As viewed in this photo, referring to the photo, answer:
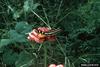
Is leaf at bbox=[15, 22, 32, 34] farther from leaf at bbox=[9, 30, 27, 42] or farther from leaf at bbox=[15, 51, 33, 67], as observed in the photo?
leaf at bbox=[15, 51, 33, 67]

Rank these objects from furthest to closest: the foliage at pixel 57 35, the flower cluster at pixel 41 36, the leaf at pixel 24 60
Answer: the foliage at pixel 57 35, the leaf at pixel 24 60, the flower cluster at pixel 41 36

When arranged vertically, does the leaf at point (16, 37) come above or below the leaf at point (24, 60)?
above

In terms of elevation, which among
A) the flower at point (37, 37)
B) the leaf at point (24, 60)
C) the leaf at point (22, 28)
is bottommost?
the leaf at point (24, 60)

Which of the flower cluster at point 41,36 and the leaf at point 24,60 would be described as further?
the leaf at point 24,60

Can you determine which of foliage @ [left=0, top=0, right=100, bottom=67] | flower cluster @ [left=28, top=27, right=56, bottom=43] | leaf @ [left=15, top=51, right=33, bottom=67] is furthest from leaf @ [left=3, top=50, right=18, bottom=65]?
flower cluster @ [left=28, top=27, right=56, bottom=43]

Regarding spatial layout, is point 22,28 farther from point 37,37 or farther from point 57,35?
point 57,35

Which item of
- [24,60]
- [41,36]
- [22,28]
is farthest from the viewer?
[22,28]

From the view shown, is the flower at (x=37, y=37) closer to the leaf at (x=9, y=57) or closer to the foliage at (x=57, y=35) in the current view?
the foliage at (x=57, y=35)

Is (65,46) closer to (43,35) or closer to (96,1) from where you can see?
(96,1)

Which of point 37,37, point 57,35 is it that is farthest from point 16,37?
point 57,35

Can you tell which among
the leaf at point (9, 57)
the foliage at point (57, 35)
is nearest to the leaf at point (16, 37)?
the foliage at point (57, 35)
